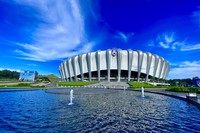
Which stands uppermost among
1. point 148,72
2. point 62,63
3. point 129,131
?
point 62,63

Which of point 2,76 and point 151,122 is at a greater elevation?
point 2,76

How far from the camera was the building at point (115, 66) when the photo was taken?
69.1 metres

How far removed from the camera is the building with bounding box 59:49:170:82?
69.1 meters

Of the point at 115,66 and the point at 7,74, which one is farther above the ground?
the point at 115,66

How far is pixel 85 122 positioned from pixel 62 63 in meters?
75.9

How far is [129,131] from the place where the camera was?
6836 millimetres

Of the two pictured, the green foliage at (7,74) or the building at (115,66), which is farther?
the green foliage at (7,74)

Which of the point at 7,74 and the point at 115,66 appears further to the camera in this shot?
the point at 7,74

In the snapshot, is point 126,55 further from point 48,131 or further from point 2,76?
point 2,76

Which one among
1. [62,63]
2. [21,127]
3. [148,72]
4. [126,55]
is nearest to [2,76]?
[62,63]

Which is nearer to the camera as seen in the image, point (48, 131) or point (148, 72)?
point (48, 131)

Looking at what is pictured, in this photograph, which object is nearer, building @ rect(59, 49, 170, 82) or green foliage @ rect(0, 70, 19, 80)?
building @ rect(59, 49, 170, 82)

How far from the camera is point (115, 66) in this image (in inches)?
2749

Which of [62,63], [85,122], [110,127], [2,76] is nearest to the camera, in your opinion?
[110,127]
